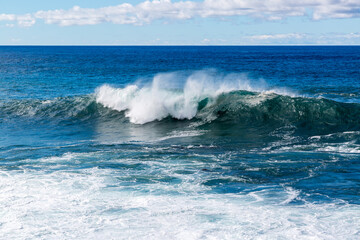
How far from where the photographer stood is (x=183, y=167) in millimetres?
12266

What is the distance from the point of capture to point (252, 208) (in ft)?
29.8

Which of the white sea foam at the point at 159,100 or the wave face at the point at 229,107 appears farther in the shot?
the white sea foam at the point at 159,100

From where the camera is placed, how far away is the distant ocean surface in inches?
328

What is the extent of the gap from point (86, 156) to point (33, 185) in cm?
308

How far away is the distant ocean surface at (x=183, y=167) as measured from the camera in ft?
27.3

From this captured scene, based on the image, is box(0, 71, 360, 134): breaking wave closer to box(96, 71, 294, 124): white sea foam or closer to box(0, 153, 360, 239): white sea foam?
box(96, 71, 294, 124): white sea foam

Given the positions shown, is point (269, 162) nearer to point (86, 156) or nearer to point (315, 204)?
point (315, 204)

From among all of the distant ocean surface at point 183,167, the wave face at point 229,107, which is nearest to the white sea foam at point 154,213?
the distant ocean surface at point 183,167

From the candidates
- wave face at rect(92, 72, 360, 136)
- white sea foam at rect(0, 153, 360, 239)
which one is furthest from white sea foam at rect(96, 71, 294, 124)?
white sea foam at rect(0, 153, 360, 239)

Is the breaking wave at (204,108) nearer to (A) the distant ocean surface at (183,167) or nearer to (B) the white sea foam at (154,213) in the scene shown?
(A) the distant ocean surface at (183,167)

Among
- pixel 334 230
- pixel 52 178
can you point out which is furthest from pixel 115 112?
pixel 334 230

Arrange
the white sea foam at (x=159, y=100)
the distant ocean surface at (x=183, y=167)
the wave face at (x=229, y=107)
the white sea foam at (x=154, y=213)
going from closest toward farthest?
the white sea foam at (x=154, y=213) → the distant ocean surface at (x=183, y=167) → the wave face at (x=229, y=107) → the white sea foam at (x=159, y=100)

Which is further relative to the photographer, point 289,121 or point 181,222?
point 289,121

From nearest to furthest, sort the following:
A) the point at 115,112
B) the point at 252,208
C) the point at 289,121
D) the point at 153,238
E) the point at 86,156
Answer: the point at 153,238 → the point at 252,208 → the point at 86,156 → the point at 289,121 → the point at 115,112
